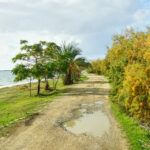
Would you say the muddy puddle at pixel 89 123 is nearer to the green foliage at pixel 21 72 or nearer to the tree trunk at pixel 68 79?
the green foliage at pixel 21 72

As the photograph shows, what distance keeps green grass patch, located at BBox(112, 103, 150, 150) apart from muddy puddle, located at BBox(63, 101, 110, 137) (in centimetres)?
76

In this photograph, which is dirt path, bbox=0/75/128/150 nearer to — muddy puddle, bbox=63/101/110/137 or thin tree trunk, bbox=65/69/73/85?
muddy puddle, bbox=63/101/110/137

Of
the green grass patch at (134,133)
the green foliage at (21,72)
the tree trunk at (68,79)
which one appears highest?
the green foliage at (21,72)

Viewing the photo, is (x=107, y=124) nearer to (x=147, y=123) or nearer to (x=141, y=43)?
(x=147, y=123)

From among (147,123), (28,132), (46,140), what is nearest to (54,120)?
(28,132)

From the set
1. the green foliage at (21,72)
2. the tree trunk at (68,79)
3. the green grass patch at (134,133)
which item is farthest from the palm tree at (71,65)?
the green grass patch at (134,133)

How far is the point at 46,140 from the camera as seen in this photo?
5.41 metres

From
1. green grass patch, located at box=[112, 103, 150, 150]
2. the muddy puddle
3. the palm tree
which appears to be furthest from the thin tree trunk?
green grass patch, located at box=[112, 103, 150, 150]

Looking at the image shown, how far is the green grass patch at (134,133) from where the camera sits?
16.3 feet

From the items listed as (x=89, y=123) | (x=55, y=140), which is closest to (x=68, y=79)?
(x=89, y=123)

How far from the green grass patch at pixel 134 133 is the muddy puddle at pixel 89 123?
0.76 m

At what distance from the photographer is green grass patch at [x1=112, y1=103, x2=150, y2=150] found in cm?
498

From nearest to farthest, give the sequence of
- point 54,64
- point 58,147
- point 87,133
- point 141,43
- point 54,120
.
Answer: point 58,147 → point 87,133 → point 54,120 → point 141,43 → point 54,64

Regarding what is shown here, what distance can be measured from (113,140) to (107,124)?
5.38 ft
